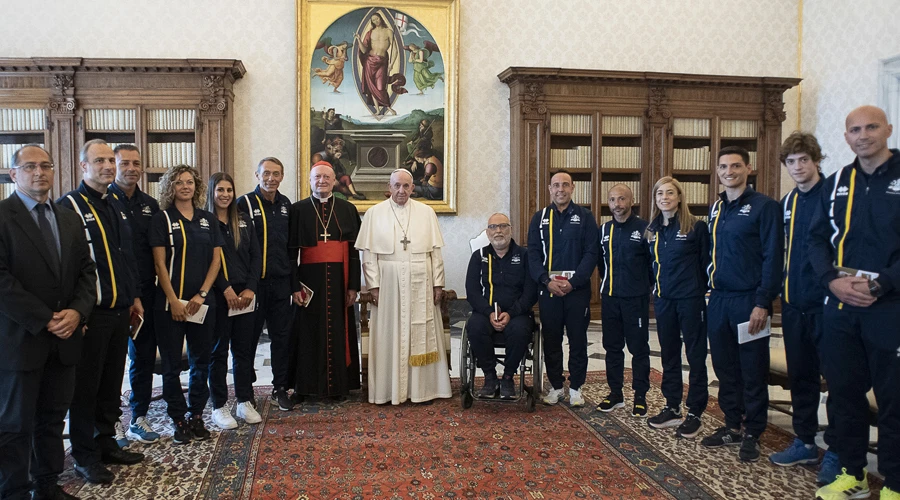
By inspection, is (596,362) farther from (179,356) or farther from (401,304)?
(179,356)

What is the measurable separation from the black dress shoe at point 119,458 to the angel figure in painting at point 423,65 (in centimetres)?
533

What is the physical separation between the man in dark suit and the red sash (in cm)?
175

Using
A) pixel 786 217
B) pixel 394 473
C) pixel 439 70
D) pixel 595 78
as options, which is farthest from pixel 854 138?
pixel 439 70

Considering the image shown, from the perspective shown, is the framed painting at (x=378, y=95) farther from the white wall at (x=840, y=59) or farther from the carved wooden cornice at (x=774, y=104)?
the white wall at (x=840, y=59)

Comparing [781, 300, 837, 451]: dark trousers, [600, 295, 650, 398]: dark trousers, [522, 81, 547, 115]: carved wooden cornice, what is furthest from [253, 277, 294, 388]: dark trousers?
[522, 81, 547, 115]: carved wooden cornice

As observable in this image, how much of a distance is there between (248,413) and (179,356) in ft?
2.16

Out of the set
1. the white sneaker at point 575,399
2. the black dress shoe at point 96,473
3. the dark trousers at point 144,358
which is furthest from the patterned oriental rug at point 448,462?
the dark trousers at point 144,358

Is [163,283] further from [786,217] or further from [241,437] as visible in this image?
[786,217]

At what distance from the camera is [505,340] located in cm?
433

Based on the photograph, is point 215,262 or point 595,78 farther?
point 595,78

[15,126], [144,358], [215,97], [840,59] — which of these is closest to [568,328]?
[144,358]

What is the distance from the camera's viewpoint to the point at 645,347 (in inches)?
162

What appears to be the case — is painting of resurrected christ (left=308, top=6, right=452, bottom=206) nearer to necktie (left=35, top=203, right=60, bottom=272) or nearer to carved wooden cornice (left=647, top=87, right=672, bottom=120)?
carved wooden cornice (left=647, top=87, right=672, bottom=120)

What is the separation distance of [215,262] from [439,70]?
4.63m
